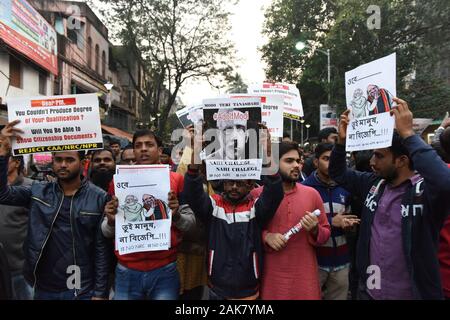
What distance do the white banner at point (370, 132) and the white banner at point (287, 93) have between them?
2347 millimetres

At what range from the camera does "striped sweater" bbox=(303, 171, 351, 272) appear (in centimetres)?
341

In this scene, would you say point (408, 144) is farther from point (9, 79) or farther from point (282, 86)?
point (9, 79)

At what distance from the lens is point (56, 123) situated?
2.96m

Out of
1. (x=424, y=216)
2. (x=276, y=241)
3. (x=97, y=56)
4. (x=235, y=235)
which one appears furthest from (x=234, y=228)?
(x=97, y=56)

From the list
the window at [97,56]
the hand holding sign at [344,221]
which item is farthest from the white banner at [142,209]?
the window at [97,56]

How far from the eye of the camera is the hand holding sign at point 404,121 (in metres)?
2.34

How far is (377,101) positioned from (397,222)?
82 centimetres

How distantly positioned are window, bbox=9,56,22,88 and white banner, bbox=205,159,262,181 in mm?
12345

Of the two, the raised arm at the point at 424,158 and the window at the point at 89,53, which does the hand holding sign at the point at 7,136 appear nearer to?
the raised arm at the point at 424,158

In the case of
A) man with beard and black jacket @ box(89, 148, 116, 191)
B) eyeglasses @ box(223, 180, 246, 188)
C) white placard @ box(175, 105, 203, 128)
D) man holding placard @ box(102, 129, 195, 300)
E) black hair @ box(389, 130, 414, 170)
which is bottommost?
man holding placard @ box(102, 129, 195, 300)

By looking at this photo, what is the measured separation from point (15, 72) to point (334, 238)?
1319 centimetres

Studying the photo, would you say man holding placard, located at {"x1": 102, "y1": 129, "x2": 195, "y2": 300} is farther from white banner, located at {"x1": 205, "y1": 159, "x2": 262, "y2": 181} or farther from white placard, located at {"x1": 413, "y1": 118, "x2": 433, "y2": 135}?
white placard, located at {"x1": 413, "y1": 118, "x2": 433, "y2": 135}

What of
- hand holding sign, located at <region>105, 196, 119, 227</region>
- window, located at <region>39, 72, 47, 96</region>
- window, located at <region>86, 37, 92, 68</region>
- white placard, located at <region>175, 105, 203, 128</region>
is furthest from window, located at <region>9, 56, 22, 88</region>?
hand holding sign, located at <region>105, 196, 119, 227</region>

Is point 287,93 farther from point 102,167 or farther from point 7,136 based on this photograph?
point 7,136
